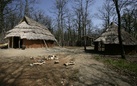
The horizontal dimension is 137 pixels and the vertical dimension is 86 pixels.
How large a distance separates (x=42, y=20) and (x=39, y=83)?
Answer: 163ft

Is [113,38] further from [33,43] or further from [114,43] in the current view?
[33,43]

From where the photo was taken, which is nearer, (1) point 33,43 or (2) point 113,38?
(2) point 113,38

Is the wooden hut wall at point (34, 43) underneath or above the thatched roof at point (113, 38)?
underneath

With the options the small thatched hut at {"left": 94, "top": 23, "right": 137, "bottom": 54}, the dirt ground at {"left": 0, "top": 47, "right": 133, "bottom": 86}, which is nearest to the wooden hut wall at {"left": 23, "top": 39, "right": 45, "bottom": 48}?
the small thatched hut at {"left": 94, "top": 23, "right": 137, "bottom": 54}

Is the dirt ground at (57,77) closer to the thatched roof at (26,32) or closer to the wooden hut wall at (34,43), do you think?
the thatched roof at (26,32)

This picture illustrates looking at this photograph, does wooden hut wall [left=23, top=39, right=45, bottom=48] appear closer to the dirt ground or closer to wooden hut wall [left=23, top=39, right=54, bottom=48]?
wooden hut wall [left=23, top=39, right=54, bottom=48]

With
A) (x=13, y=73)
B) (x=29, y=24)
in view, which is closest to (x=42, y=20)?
(x=29, y=24)

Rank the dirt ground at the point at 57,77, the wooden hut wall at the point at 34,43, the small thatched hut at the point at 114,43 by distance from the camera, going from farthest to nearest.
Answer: the wooden hut wall at the point at 34,43
the small thatched hut at the point at 114,43
the dirt ground at the point at 57,77

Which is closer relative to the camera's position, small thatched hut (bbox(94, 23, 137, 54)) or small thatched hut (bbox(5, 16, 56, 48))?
small thatched hut (bbox(94, 23, 137, 54))

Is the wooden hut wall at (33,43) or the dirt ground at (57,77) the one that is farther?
the wooden hut wall at (33,43)

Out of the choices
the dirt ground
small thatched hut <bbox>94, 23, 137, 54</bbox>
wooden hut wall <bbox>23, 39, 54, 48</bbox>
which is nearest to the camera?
the dirt ground

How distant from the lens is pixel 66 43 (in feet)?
167

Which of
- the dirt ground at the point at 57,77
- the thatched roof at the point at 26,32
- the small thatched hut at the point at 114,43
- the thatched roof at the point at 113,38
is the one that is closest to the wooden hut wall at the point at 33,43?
the thatched roof at the point at 26,32

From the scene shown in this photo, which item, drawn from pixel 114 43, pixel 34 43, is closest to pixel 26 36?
pixel 34 43
